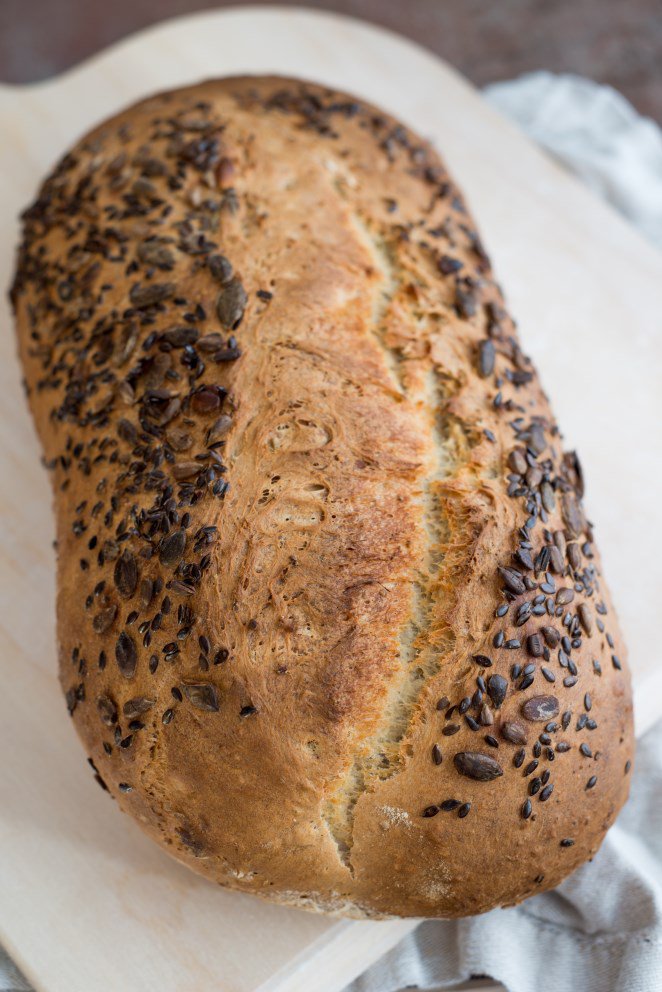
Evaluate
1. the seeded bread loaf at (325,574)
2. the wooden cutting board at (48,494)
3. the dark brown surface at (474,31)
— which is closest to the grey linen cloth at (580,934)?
the wooden cutting board at (48,494)

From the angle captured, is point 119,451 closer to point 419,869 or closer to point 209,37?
point 419,869

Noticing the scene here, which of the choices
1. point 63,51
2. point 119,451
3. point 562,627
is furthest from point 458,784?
point 63,51

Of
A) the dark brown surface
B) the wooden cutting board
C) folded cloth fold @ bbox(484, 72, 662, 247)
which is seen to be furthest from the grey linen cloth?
the dark brown surface

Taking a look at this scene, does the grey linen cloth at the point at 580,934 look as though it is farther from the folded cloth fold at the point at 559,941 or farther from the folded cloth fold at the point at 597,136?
the folded cloth fold at the point at 597,136

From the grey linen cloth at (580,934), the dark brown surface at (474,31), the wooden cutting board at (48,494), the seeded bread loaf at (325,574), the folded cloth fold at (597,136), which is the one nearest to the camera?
the seeded bread loaf at (325,574)

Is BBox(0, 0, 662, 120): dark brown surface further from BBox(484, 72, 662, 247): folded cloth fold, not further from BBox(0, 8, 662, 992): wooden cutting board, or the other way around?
BBox(0, 8, 662, 992): wooden cutting board

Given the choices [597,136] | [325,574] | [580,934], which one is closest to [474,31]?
[597,136]

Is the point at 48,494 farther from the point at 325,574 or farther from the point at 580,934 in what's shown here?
the point at 580,934
